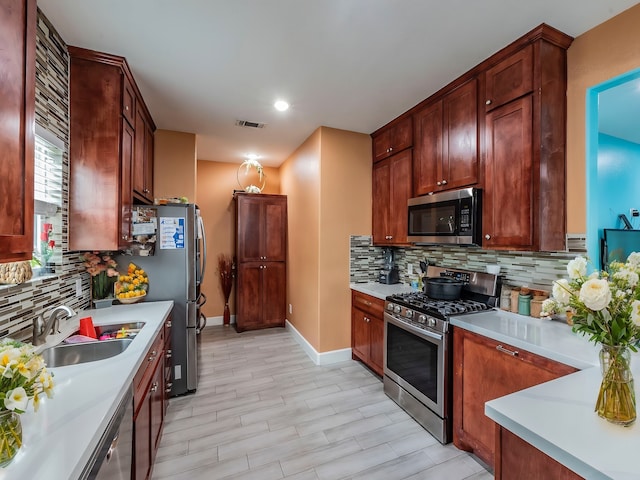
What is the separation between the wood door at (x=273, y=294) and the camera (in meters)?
4.52

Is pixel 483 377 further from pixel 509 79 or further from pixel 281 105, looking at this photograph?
pixel 281 105

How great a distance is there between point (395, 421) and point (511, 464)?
1.46 m

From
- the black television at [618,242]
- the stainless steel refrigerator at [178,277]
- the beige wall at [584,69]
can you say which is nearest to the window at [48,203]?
the stainless steel refrigerator at [178,277]

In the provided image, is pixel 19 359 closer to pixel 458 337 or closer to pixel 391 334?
pixel 458 337

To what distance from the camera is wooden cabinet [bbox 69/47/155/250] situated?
1.99 metres

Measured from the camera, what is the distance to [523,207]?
1.85 metres

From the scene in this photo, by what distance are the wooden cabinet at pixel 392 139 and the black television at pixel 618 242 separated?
1.71m

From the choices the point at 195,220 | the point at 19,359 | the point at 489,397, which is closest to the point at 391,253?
the point at 489,397

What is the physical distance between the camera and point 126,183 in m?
2.23

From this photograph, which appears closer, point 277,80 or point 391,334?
point 277,80

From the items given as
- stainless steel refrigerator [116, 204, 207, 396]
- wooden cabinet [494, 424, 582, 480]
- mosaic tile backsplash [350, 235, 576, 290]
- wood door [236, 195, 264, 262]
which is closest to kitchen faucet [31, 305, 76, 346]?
stainless steel refrigerator [116, 204, 207, 396]

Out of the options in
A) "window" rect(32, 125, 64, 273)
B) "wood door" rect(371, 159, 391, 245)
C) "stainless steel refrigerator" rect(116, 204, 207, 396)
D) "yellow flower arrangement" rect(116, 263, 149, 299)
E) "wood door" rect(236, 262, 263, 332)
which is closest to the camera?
"window" rect(32, 125, 64, 273)

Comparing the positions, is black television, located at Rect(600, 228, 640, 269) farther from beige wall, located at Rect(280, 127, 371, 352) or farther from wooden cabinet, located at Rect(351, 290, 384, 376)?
beige wall, located at Rect(280, 127, 371, 352)

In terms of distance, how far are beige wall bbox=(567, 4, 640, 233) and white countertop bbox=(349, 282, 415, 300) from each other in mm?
1498
